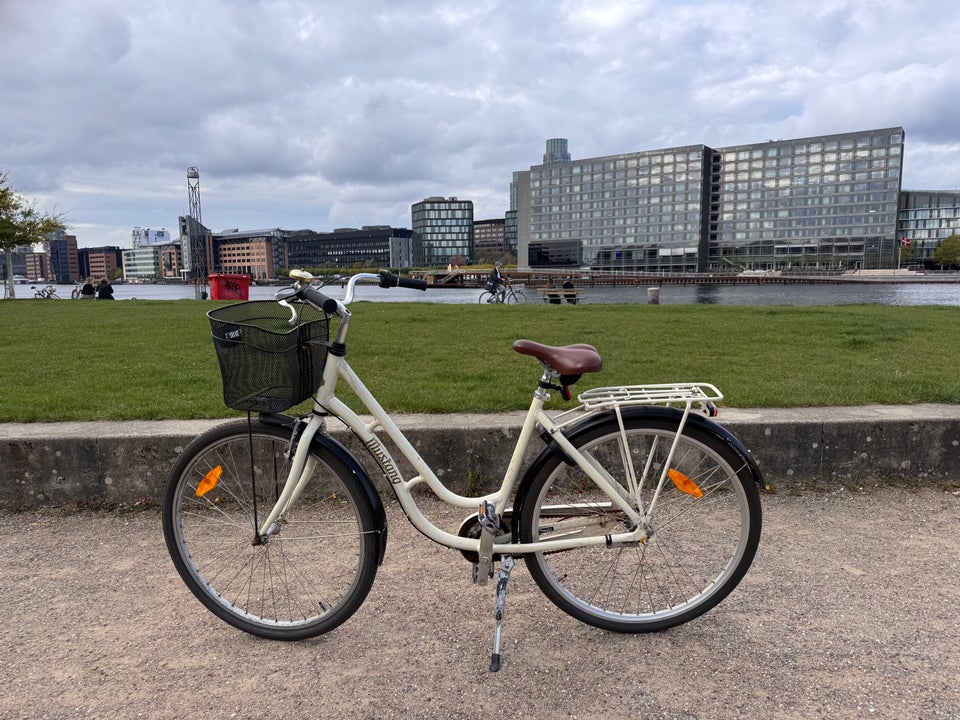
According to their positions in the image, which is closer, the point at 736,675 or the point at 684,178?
the point at 736,675

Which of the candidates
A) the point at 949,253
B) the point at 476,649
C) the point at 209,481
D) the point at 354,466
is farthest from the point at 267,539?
the point at 949,253

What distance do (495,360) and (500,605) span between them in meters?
4.96

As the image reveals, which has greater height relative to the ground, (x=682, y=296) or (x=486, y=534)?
(x=486, y=534)

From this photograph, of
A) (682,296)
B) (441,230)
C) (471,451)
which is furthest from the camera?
(441,230)

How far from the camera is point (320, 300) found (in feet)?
8.00

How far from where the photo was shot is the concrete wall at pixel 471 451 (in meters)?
3.86

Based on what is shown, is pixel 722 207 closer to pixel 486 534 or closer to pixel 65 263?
pixel 65 263

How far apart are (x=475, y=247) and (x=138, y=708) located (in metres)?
195

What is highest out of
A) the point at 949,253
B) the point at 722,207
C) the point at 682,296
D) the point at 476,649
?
the point at 722,207

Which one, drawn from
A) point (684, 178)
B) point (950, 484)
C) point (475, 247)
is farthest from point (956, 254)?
point (950, 484)

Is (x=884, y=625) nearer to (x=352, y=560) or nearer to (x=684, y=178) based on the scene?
(x=352, y=560)

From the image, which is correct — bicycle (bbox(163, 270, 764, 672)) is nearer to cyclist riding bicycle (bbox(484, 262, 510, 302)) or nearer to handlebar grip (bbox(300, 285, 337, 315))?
handlebar grip (bbox(300, 285, 337, 315))

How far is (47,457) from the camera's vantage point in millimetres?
3846

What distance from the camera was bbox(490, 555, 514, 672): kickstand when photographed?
2371 millimetres
